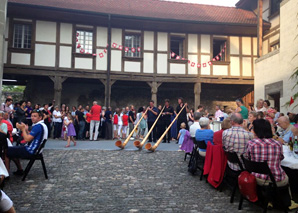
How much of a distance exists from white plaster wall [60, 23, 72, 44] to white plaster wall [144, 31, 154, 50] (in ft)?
13.5

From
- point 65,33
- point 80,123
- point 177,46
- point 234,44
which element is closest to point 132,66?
point 177,46

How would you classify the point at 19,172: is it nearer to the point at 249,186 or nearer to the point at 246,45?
the point at 249,186

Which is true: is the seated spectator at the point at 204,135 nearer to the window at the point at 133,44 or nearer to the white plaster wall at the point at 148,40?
the white plaster wall at the point at 148,40

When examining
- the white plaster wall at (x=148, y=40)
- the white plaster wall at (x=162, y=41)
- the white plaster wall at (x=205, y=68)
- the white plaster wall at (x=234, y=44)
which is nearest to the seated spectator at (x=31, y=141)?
the white plaster wall at (x=148, y=40)

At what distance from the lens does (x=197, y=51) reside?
16297mm

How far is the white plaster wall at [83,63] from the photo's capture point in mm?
15078

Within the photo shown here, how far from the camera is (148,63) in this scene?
52.0 feet

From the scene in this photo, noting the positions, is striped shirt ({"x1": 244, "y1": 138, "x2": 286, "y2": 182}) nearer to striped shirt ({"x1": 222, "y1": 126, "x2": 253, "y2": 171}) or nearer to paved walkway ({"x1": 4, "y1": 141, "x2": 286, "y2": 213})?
striped shirt ({"x1": 222, "y1": 126, "x2": 253, "y2": 171})

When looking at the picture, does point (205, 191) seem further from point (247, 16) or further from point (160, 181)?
point (247, 16)

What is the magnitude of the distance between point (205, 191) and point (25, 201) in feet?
10.00

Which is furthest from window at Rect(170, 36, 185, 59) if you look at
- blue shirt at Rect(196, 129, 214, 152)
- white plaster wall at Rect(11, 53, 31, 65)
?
blue shirt at Rect(196, 129, 214, 152)

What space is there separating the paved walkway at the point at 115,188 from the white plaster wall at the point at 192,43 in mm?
10234

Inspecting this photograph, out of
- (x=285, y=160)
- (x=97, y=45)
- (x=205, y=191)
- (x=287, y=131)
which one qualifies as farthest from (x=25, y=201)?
(x=97, y=45)

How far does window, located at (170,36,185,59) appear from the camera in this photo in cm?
1661
